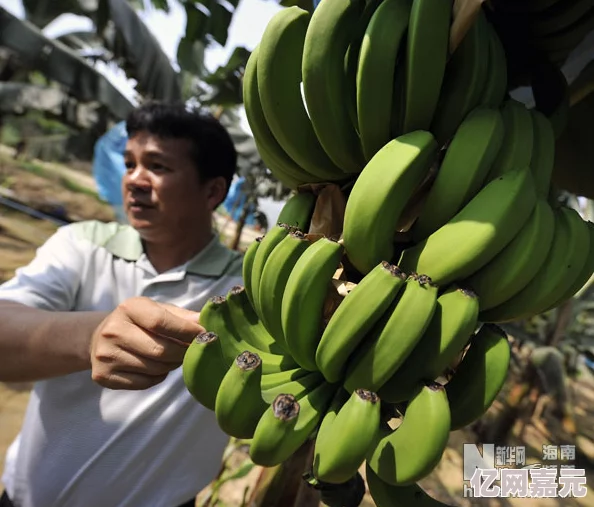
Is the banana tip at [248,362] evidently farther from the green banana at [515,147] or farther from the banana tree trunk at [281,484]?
the banana tree trunk at [281,484]

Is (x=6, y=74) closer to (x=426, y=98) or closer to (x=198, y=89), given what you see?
(x=198, y=89)

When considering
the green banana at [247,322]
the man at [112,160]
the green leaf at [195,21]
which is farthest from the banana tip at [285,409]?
the man at [112,160]

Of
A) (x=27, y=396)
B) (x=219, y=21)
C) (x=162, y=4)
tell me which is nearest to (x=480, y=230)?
(x=219, y=21)

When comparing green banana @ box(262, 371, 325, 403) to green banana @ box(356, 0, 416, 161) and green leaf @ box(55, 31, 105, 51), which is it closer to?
green banana @ box(356, 0, 416, 161)

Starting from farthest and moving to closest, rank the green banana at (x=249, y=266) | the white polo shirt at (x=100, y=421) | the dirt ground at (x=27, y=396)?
the dirt ground at (x=27, y=396) → the white polo shirt at (x=100, y=421) → the green banana at (x=249, y=266)

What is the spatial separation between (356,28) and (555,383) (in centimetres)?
437

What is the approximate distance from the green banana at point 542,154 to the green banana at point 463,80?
0.11m

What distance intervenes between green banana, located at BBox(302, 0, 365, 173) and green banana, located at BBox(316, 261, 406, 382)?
22 centimetres

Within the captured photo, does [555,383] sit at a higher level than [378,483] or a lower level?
lower

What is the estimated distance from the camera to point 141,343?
2.23 ft

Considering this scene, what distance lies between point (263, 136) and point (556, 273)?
50cm

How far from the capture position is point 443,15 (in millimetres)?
529

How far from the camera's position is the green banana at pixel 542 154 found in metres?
0.60

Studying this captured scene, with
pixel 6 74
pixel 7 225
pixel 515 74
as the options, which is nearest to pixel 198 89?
pixel 6 74
